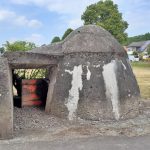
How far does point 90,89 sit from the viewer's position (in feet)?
29.3

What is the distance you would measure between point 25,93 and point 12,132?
8.12ft

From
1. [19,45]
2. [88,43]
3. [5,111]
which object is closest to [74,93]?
[88,43]

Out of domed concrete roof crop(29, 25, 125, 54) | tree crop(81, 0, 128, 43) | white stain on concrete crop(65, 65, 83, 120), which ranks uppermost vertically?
tree crop(81, 0, 128, 43)

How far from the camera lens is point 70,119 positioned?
8.85 metres

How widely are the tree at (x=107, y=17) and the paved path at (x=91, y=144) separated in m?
27.8

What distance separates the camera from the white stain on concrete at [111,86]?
8984 mm

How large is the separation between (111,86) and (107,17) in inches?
1079

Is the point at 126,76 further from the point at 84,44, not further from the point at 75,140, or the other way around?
the point at 75,140

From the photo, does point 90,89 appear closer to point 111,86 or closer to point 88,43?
point 111,86

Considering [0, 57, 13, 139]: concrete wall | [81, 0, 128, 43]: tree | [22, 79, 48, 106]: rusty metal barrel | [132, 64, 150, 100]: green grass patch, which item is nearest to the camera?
[0, 57, 13, 139]: concrete wall

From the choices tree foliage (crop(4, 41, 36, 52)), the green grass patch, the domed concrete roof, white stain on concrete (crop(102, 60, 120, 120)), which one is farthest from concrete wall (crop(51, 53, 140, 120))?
tree foliage (crop(4, 41, 36, 52))

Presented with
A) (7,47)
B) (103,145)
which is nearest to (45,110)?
(103,145)

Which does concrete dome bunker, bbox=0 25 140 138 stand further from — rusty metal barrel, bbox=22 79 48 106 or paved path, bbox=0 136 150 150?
paved path, bbox=0 136 150 150

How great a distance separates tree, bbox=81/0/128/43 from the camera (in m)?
34.9
